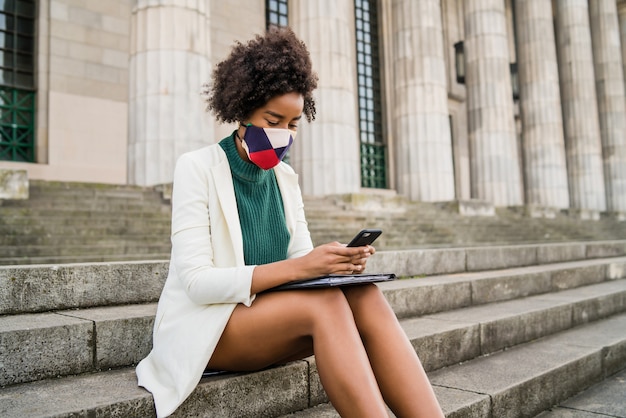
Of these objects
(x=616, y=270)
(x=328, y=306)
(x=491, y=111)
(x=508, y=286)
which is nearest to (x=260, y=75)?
(x=328, y=306)

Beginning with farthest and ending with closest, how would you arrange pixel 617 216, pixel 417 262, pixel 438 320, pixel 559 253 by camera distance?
pixel 617 216 → pixel 559 253 → pixel 417 262 → pixel 438 320

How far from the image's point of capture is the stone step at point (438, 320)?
2660 millimetres

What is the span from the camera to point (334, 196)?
1244 centimetres

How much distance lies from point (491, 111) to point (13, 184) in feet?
49.9

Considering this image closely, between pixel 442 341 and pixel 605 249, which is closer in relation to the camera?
pixel 442 341

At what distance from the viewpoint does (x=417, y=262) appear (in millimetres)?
6109

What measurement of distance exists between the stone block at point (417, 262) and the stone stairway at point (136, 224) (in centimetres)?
254

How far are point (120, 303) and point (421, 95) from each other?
13.9 meters

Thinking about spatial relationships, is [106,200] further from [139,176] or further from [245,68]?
[245,68]

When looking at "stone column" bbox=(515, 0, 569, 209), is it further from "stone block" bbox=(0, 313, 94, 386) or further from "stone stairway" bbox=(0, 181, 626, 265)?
"stone block" bbox=(0, 313, 94, 386)

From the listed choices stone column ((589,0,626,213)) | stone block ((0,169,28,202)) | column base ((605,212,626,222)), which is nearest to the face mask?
stone block ((0,169,28,202))

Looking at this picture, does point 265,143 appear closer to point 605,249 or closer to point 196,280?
point 196,280

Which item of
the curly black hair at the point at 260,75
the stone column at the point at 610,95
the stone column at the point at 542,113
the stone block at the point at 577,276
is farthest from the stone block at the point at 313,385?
the stone column at the point at 610,95

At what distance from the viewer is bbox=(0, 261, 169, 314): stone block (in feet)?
10.5
